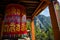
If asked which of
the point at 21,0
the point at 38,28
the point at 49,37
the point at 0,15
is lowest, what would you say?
A: the point at 49,37

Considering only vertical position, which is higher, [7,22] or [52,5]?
[52,5]

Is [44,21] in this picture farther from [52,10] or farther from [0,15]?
[52,10]

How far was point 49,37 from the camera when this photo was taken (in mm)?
7438

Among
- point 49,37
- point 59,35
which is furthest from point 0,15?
point 49,37

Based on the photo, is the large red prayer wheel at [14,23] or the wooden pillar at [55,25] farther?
the large red prayer wheel at [14,23]

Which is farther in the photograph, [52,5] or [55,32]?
[52,5]

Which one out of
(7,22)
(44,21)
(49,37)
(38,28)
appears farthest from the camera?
(44,21)

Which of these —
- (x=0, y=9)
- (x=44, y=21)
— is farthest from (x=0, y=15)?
(x=44, y=21)

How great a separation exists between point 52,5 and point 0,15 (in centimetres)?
189

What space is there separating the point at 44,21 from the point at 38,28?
3.76 ft

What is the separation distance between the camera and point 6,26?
63.7 inches

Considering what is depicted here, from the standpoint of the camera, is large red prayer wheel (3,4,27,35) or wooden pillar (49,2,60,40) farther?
large red prayer wheel (3,4,27,35)

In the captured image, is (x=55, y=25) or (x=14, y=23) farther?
(x=14, y=23)

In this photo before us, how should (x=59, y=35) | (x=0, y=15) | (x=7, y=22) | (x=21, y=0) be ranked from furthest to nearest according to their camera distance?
(x=0, y=15), (x=21, y=0), (x=7, y=22), (x=59, y=35)
